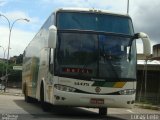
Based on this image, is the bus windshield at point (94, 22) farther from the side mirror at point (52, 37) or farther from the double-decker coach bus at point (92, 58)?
the side mirror at point (52, 37)

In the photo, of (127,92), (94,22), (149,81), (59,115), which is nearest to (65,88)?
(59,115)

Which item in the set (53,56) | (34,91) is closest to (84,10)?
(53,56)

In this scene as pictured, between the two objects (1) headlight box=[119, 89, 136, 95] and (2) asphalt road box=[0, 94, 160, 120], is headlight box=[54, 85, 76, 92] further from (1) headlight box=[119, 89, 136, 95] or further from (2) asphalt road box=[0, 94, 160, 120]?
(1) headlight box=[119, 89, 136, 95]

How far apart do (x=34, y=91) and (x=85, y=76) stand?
7101 mm

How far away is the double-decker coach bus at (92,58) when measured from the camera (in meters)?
16.5

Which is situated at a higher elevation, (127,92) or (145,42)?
(145,42)

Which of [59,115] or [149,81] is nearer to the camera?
[59,115]

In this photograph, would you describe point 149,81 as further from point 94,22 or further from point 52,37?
point 52,37

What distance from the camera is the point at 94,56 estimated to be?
661 inches

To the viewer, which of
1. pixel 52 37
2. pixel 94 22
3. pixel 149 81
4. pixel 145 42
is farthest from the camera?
pixel 149 81

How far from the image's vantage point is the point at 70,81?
54.0 ft

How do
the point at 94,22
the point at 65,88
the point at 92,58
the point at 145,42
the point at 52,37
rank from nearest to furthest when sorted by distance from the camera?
1. the point at 52,37
2. the point at 65,88
3. the point at 92,58
4. the point at 145,42
5. the point at 94,22

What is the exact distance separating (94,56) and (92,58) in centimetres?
10

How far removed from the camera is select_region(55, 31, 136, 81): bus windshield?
1662cm
